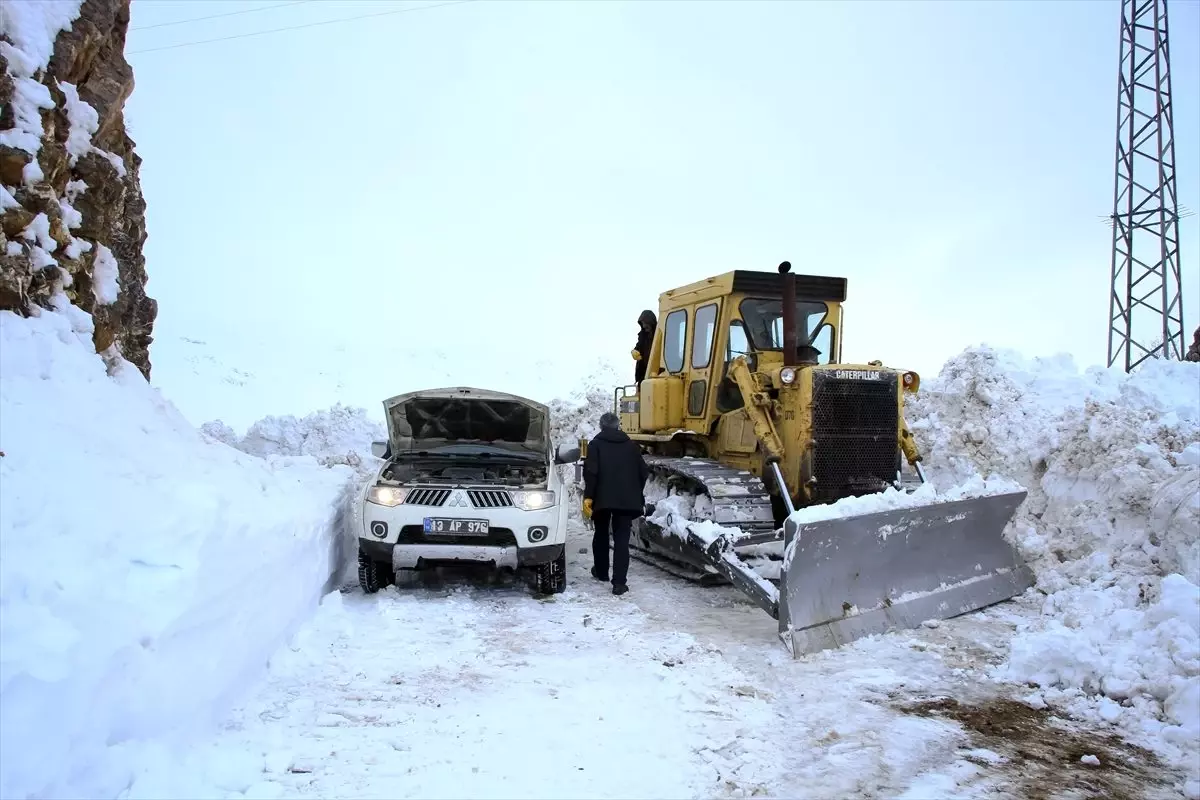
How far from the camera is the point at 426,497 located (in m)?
6.71

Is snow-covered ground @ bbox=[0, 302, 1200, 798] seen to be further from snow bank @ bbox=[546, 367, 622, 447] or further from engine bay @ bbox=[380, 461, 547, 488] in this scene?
snow bank @ bbox=[546, 367, 622, 447]

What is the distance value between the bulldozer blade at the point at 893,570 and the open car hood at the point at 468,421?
321cm

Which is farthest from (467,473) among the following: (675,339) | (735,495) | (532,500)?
(675,339)

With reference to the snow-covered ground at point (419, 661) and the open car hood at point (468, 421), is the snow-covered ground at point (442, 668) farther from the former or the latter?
the open car hood at point (468, 421)

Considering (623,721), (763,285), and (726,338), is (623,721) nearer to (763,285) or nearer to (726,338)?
(726,338)

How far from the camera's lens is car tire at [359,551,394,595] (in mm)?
6758

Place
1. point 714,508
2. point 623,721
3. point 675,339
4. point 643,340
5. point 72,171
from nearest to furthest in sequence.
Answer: point 623,721 → point 72,171 → point 714,508 → point 675,339 → point 643,340

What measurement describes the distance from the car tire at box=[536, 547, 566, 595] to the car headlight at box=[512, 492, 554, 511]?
1.53 feet

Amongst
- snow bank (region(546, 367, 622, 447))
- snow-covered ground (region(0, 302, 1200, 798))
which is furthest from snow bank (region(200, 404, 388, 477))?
snow-covered ground (region(0, 302, 1200, 798))

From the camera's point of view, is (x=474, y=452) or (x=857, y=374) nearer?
(x=857, y=374)

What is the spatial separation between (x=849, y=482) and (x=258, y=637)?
5393mm

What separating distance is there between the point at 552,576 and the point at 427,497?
1312mm

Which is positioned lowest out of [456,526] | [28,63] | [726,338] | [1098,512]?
[456,526]

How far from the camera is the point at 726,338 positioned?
28.1ft
